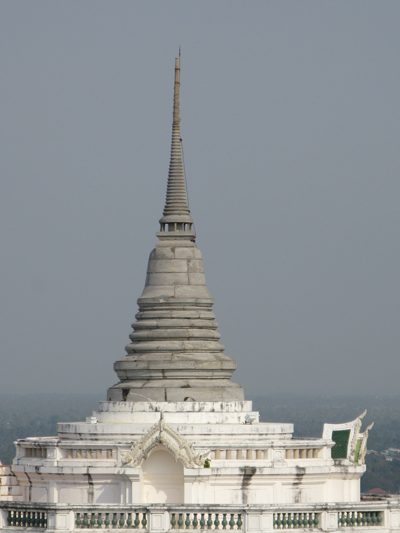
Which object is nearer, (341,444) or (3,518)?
(3,518)

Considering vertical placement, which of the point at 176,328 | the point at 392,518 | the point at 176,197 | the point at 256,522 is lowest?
the point at 256,522

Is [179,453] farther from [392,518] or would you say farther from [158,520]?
[392,518]

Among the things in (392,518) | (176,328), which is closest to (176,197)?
(176,328)

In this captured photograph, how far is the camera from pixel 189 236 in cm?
6550

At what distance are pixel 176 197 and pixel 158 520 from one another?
10383mm

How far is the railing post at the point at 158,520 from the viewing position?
57.3 m

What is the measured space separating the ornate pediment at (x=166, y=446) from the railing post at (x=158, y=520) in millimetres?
2956

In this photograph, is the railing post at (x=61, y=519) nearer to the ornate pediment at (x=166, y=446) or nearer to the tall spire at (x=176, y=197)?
the ornate pediment at (x=166, y=446)

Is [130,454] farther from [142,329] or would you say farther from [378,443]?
[378,443]

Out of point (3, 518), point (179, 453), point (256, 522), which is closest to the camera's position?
point (256, 522)

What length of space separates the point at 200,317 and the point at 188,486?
18.5ft

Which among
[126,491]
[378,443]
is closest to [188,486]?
[126,491]

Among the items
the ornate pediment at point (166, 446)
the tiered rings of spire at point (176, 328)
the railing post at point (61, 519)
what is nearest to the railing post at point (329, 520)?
the ornate pediment at point (166, 446)

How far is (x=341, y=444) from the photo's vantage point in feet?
210
